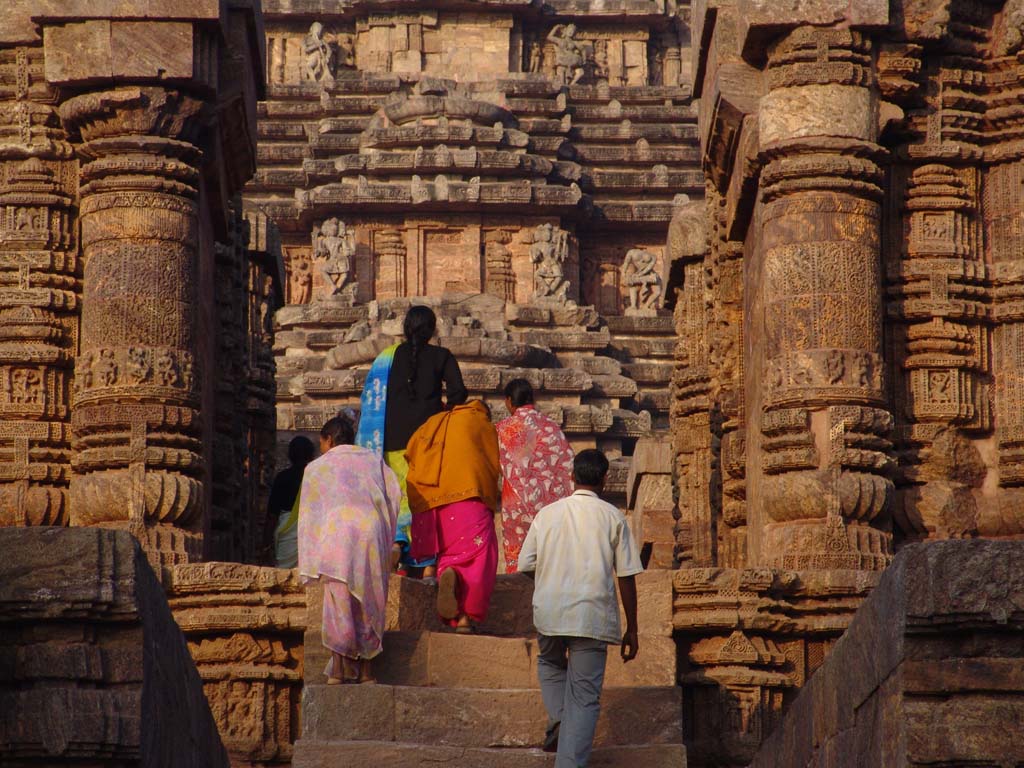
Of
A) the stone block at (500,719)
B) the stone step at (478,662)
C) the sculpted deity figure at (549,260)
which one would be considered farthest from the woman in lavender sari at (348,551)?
the sculpted deity figure at (549,260)

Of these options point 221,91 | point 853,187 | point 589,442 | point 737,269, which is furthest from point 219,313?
point 589,442

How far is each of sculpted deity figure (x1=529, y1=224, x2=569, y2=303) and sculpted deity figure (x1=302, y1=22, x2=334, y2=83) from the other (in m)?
7.31

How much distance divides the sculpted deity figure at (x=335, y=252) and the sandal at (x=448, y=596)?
73.5 ft

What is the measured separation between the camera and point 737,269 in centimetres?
1675

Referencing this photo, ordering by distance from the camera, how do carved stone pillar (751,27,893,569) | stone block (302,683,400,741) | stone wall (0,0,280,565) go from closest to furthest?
stone block (302,683,400,741), carved stone pillar (751,27,893,569), stone wall (0,0,280,565)

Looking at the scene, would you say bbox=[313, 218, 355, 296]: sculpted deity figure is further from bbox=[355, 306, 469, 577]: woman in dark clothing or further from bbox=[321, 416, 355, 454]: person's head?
bbox=[321, 416, 355, 454]: person's head

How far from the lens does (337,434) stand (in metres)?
11.5

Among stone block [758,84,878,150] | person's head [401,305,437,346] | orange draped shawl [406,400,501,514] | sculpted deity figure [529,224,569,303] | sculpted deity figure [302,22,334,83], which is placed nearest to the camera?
orange draped shawl [406,400,501,514]

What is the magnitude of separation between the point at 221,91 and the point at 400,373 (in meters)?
2.82

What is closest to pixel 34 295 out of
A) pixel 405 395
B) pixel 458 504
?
pixel 405 395

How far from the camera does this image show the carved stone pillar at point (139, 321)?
13.7 m

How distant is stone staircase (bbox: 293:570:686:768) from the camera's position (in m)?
10.1

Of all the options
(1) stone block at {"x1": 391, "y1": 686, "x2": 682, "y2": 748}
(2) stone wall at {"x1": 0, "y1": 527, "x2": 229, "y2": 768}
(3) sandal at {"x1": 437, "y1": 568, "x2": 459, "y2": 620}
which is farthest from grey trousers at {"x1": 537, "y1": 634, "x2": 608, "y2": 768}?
(2) stone wall at {"x1": 0, "y1": 527, "x2": 229, "y2": 768}

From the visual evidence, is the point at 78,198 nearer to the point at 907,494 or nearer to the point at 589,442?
the point at 907,494
